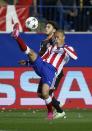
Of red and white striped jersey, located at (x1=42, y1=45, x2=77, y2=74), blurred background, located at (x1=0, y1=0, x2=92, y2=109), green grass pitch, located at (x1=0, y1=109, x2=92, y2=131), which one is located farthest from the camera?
blurred background, located at (x1=0, y1=0, x2=92, y2=109)

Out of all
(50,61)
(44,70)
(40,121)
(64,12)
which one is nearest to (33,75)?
(50,61)

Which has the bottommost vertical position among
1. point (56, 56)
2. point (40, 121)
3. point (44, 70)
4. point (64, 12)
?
point (40, 121)

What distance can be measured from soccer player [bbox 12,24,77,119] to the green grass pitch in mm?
536

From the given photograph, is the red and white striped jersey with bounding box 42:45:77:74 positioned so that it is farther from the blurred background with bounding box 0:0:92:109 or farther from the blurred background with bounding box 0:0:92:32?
the blurred background with bounding box 0:0:92:32

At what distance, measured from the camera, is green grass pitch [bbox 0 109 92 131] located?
46.3 ft

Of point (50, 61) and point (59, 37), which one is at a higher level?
point (59, 37)

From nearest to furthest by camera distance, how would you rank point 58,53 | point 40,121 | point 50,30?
point 40,121
point 58,53
point 50,30

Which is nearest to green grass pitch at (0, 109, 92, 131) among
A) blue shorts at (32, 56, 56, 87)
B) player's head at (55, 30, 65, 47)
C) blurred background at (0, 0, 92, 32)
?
blue shorts at (32, 56, 56, 87)

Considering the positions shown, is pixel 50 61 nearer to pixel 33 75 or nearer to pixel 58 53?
pixel 58 53

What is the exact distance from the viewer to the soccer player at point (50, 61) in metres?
16.1

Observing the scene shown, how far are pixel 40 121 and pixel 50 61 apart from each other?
166cm

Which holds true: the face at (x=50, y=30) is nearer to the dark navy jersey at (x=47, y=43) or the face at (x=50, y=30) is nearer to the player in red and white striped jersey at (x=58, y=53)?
the dark navy jersey at (x=47, y=43)

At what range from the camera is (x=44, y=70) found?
53.5 feet

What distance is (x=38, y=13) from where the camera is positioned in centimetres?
2236
